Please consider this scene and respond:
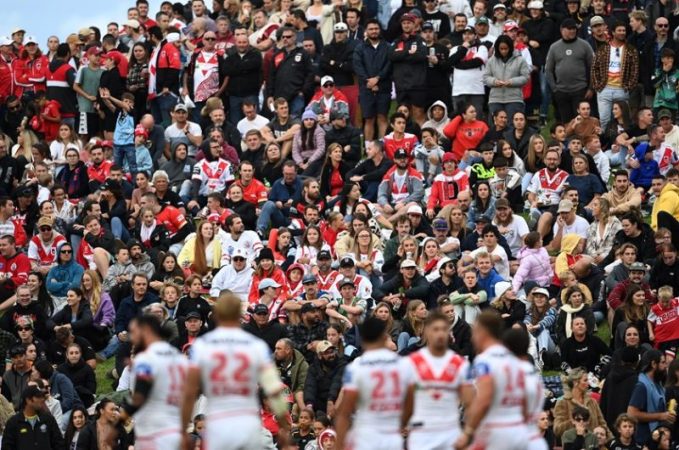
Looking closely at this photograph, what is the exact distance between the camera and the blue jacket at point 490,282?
2652 centimetres

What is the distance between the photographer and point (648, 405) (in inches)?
922

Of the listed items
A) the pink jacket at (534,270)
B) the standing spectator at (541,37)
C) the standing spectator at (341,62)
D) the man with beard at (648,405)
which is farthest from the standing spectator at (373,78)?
the man with beard at (648,405)

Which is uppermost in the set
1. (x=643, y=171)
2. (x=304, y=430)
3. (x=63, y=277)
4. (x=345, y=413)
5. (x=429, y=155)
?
(x=429, y=155)

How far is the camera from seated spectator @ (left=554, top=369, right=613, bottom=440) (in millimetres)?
23172

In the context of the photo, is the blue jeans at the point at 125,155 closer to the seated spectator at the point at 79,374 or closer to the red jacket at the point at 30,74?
the red jacket at the point at 30,74

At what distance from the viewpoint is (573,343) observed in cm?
2533

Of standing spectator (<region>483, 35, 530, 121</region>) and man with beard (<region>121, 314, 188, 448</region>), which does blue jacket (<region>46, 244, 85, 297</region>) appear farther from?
man with beard (<region>121, 314, 188, 448</region>)

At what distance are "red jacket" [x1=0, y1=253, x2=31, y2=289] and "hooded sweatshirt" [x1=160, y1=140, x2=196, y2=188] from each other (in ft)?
12.6

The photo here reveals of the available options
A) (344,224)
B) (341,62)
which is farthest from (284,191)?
(341,62)

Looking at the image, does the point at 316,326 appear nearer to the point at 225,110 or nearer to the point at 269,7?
the point at 225,110

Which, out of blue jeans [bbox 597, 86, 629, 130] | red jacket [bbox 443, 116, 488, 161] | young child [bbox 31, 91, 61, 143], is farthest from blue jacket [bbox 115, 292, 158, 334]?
blue jeans [bbox 597, 86, 629, 130]

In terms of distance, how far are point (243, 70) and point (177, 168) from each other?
254 cm

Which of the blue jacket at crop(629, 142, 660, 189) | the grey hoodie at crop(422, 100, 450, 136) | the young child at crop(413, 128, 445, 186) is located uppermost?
the grey hoodie at crop(422, 100, 450, 136)

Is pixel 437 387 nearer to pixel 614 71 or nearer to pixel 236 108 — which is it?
pixel 614 71
